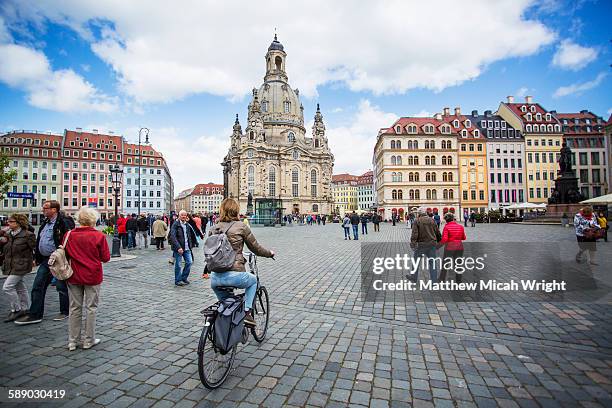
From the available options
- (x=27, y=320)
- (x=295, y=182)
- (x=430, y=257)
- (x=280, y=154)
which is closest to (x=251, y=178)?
(x=280, y=154)

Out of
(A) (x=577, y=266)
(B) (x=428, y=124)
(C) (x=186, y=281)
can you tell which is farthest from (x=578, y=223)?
(B) (x=428, y=124)

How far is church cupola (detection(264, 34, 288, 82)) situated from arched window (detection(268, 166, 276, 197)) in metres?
26.6

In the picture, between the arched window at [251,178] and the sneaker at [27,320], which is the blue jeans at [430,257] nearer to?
the sneaker at [27,320]

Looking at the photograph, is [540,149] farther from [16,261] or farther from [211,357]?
[16,261]

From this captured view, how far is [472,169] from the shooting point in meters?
60.9

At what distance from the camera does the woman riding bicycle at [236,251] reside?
11.9 ft

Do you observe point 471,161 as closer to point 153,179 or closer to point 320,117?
point 320,117

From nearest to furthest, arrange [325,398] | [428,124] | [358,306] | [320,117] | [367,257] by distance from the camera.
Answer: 1. [325,398]
2. [358,306]
3. [367,257]
4. [428,124]
5. [320,117]

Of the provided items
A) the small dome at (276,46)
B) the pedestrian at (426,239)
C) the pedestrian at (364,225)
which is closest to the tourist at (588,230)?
the pedestrian at (426,239)

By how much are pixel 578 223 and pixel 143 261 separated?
49.5 ft

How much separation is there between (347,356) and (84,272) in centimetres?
370

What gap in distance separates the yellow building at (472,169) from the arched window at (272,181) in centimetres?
4085

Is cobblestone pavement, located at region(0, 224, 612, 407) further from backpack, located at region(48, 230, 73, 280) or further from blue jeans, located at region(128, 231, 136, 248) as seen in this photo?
blue jeans, located at region(128, 231, 136, 248)

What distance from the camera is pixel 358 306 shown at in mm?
6227
